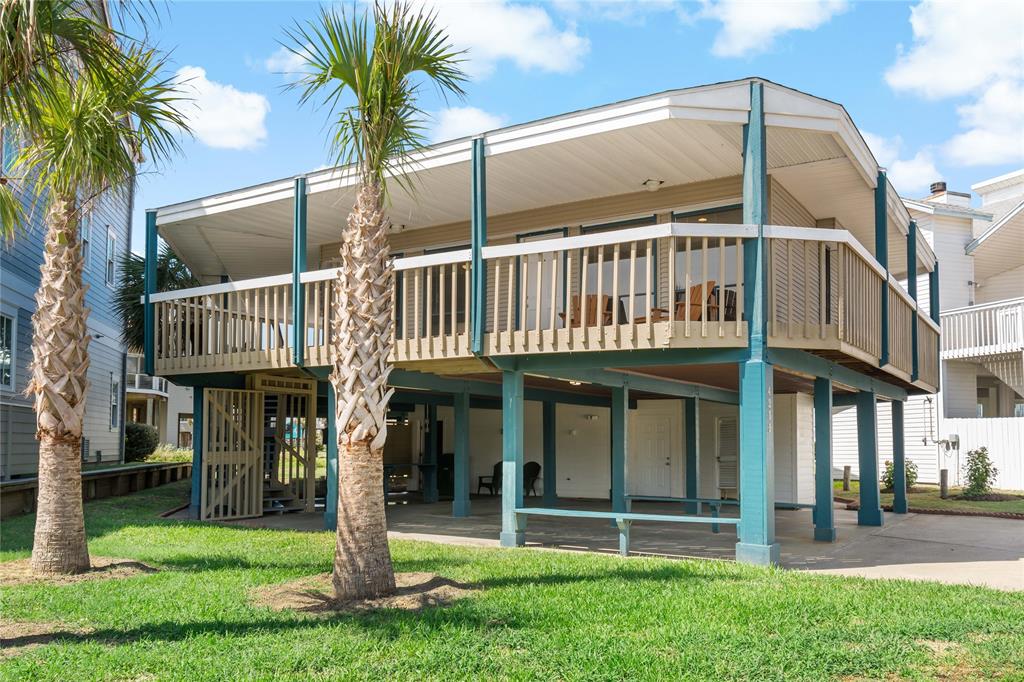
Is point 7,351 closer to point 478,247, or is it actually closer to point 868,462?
point 478,247

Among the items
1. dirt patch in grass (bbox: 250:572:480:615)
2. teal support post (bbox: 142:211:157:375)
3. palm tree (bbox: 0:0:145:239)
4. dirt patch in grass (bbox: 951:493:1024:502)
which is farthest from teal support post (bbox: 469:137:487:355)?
dirt patch in grass (bbox: 951:493:1024:502)

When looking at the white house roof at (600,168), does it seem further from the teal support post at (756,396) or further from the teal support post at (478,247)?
the teal support post at (756,396)

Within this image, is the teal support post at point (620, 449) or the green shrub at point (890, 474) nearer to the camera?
the teal support post at point (620, 449)

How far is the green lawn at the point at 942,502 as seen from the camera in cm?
1575

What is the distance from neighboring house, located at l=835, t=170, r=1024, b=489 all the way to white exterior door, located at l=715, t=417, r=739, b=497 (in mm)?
8250

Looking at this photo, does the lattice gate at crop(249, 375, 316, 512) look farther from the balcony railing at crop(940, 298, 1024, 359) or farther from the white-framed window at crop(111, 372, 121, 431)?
the balcony railing at crop(940, 298, 1024, 359)

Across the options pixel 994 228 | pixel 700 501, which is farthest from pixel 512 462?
pixel 994 228

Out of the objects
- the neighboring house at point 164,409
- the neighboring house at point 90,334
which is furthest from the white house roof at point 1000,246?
the neighboring house at point 164,409

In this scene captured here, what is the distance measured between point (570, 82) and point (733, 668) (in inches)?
390

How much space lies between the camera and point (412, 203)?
1373 centimetres

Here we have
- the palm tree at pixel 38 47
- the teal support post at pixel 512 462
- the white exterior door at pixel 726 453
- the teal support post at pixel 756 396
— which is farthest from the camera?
the white exterior door at pixel 726 453

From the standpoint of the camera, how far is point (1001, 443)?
850 inches

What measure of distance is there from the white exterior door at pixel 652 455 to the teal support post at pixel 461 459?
4686 mm

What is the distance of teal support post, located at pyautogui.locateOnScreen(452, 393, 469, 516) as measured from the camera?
1411cm
